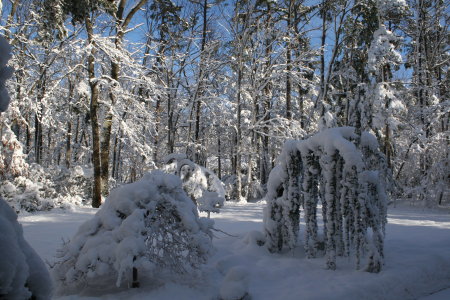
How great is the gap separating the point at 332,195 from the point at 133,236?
112 inches

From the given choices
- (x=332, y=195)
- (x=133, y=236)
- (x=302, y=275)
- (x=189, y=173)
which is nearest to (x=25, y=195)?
(x=189, y=173)

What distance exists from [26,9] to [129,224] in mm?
17766

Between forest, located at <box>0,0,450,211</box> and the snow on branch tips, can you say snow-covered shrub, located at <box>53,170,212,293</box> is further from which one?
forest, located at <box>0,0,450,211</box>

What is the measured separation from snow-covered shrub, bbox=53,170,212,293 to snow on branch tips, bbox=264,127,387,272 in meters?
1.69

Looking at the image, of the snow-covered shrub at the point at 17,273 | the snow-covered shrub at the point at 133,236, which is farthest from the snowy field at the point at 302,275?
the snow-covered shrub at the point at 17,273

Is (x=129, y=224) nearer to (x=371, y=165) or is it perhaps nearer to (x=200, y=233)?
(x=200, y=233)

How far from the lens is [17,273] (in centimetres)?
130

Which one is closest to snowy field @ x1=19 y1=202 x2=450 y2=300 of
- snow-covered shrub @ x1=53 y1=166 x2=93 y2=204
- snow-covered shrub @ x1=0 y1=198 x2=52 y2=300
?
snow-covered shrub @ x1=0 y1=198 x2=52 y2=300

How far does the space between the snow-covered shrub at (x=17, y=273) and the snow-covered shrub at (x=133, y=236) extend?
1.94 metres

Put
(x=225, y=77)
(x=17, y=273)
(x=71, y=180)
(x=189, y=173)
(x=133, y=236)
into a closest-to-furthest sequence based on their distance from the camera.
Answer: (x=17, y=273), (x=133, y=236), (x=189, y=173), (x=71, y=180), (x=225, y=77)

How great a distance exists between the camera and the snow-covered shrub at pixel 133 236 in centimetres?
355

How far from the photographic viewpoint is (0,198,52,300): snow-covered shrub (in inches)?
49.0

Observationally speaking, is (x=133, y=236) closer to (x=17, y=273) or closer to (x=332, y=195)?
(x=17, y=273)

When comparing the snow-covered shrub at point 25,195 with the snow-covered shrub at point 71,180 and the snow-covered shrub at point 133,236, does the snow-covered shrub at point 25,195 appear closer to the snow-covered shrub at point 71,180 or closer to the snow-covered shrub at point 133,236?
the snow-covered shrub at point 71,180
